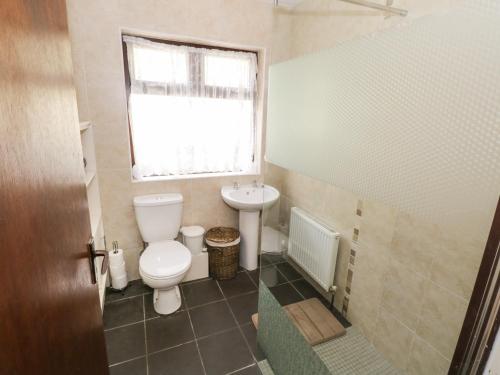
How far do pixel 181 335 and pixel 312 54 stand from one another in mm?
1882

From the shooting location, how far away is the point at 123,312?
198 cm

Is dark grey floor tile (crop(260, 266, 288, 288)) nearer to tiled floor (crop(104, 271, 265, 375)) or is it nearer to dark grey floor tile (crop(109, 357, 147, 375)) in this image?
tiled floor (crop(104, 271, 265, 375))

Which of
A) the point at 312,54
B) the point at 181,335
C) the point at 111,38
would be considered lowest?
the point at 181,335

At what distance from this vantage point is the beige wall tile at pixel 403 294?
1319mm

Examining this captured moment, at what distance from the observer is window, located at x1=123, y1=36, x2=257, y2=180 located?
206 centimetres

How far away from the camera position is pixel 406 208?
0.77 metres

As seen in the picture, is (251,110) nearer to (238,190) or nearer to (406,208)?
(238,190)

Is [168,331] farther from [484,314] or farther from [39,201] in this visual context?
[484,314]

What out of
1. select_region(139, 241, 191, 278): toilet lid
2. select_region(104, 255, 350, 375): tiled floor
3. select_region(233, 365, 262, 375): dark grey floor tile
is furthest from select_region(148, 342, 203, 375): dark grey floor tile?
select_region(139, 241, 191, 278): toilet lid

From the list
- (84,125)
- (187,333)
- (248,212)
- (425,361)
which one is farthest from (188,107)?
(425,361)

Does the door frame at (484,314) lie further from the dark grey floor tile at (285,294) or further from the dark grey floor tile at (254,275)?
the dark grey floor tile at (254,275)

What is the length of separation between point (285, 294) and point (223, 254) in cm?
90

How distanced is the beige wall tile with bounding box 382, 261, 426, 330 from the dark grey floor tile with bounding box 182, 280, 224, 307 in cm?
128

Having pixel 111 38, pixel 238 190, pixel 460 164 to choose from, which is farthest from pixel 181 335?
pixel 111 38
